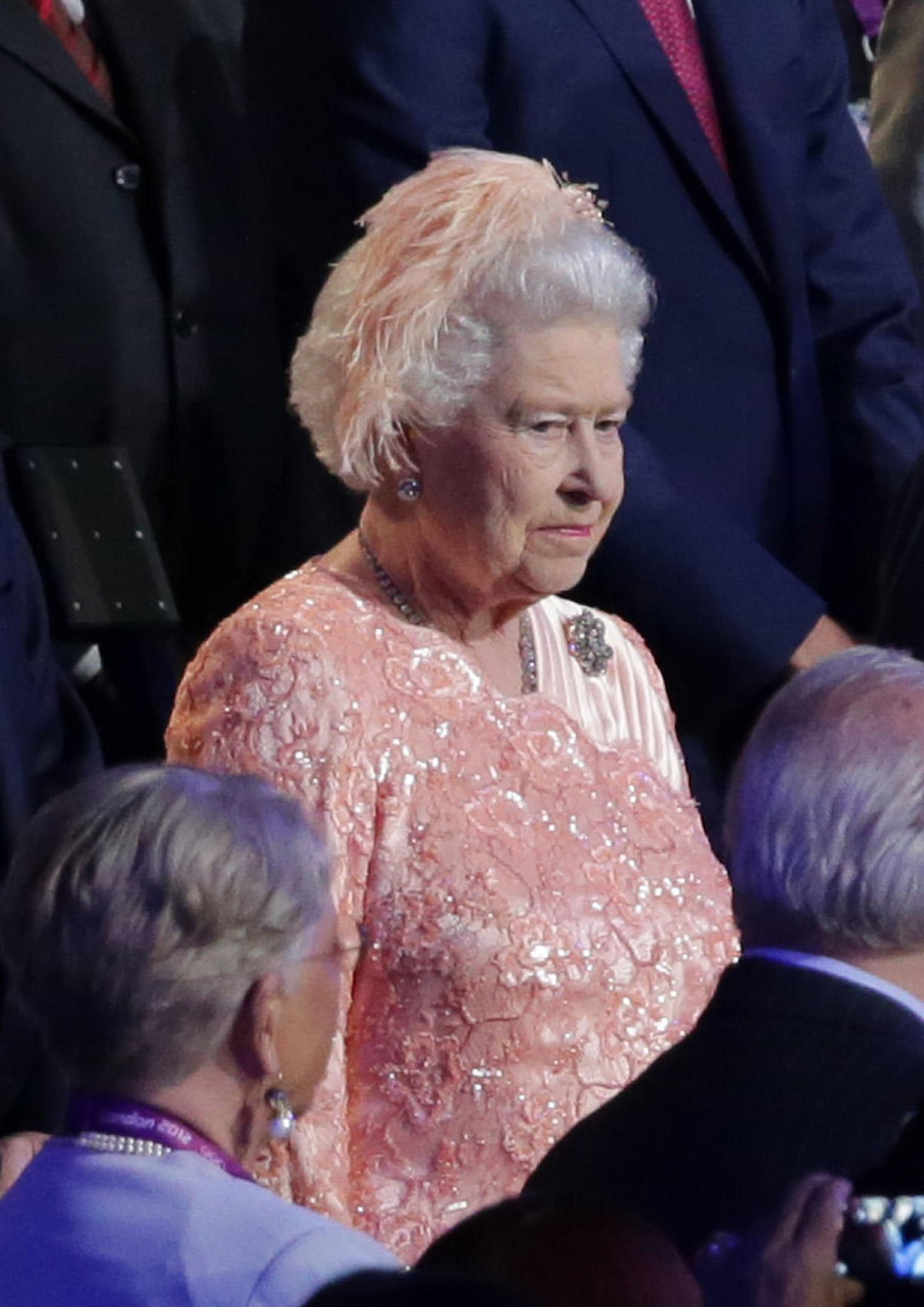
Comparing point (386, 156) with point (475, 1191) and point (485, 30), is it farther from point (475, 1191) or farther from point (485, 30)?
point (475, 1191)

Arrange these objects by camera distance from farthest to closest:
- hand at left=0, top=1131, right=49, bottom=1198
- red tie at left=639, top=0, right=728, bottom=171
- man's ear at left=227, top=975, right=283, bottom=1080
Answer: red tie at left=639, top=0, right=728, bottom=171 < hand at left=0, top=1131, right=49, bottom=1198 < man's ear at left=227, top=975, right=283, bottom=1080

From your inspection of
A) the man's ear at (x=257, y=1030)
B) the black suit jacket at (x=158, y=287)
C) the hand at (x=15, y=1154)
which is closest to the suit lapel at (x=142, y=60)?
the black suit jacket at (x=158, y=287)

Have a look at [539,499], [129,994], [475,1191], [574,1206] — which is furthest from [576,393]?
[574,1206]

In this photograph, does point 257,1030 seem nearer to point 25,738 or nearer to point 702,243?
point 25,738

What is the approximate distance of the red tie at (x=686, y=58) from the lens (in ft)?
11.6

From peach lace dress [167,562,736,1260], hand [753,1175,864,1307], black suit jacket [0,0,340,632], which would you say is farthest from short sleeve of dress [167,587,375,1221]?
hand [753,1175,864,1307]

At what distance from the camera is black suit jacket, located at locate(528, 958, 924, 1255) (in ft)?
6.32

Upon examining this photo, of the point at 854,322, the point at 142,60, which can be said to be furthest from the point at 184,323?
the point at 854,322

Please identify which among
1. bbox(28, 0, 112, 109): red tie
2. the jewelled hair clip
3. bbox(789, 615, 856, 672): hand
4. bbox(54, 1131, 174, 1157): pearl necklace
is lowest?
bbox(789, 615, 856, 672): hand

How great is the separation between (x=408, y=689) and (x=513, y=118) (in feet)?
2.72

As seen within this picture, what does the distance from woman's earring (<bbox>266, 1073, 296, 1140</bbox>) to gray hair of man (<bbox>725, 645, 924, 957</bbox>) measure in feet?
1.21

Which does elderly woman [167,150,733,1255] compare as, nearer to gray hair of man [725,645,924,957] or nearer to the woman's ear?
the woman's ear

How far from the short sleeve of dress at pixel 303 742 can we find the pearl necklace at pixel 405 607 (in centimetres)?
15

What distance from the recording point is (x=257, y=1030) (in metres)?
2.04
